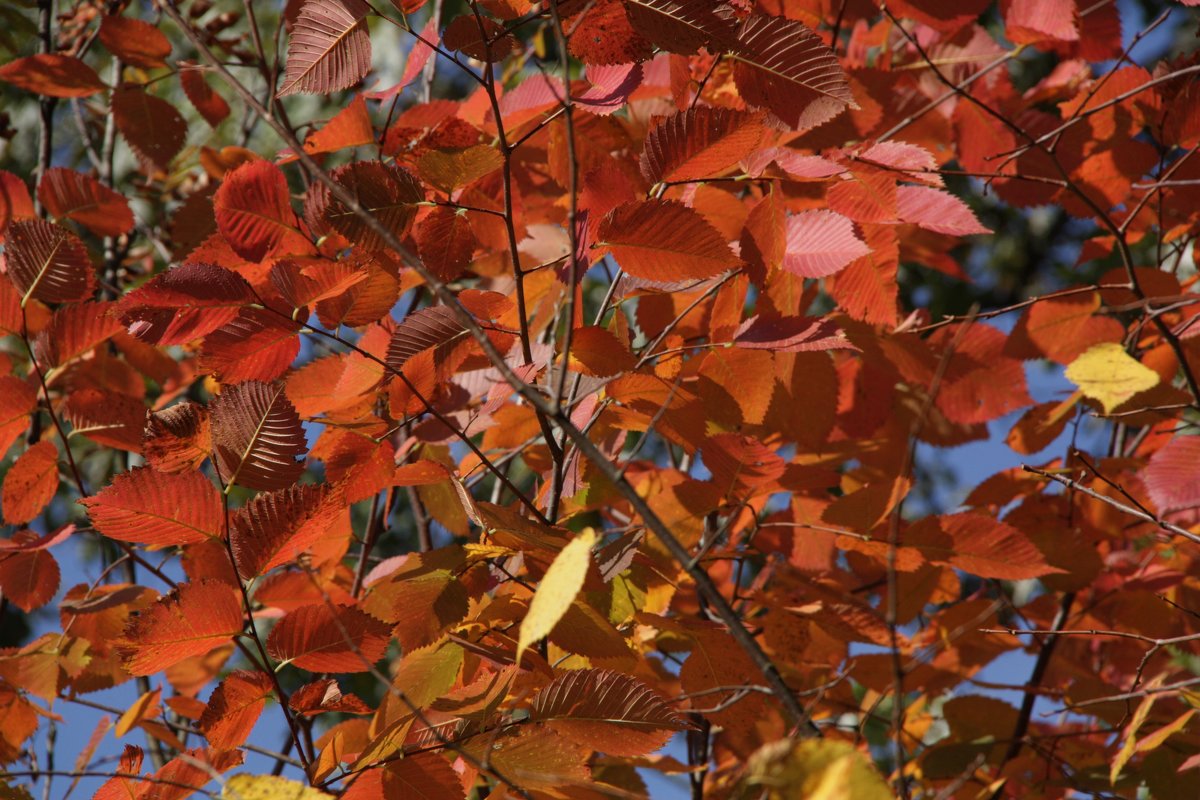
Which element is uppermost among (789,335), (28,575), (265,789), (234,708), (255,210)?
(255,210)

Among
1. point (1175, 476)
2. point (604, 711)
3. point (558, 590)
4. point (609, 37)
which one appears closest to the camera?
point (558, 590)

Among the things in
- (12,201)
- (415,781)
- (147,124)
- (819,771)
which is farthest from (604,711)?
(147,124)

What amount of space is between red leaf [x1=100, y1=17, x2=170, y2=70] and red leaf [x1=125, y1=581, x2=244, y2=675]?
39.6 inches

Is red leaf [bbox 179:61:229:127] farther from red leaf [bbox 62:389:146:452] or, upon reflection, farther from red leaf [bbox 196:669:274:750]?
red leaf [bbox 196:669:274:750]

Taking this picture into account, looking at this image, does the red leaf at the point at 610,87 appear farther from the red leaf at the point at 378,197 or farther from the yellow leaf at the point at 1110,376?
the yellow leaf at the point at 1110,376

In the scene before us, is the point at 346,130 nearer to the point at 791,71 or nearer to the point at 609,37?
the point at 609,37

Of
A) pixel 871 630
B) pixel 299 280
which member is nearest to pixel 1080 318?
pixel 871 630

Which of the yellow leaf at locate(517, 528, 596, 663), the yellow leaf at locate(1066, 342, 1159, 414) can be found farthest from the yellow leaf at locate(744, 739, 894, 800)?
the yellow leaf at locate(1066, 342, 1159, 414)

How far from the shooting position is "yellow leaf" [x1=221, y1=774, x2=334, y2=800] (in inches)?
25.4

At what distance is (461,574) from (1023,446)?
2.99 ft

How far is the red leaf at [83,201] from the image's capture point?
1.39 metres

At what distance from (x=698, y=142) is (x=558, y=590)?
0.52 m

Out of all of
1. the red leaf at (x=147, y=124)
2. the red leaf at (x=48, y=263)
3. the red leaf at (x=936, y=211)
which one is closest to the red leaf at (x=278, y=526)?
the red leaf at (x=48, y=263)

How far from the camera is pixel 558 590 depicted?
0.57 meters
